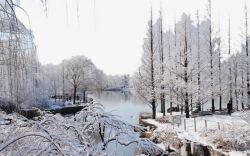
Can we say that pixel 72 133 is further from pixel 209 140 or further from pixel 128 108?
pixel 128 108

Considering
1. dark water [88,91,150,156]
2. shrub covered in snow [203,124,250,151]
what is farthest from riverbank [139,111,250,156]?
dark water [88,91,150,156]

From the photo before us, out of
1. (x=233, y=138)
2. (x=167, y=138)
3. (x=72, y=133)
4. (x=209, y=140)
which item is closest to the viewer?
(x=72, y=133)

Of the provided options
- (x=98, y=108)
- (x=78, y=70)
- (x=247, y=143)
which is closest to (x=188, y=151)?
(x=247, y=143)

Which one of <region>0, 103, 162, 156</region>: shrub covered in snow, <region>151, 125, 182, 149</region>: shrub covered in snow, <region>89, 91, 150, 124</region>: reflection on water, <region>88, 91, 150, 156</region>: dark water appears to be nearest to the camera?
<region>0, 103, 162, 156</region>: shrub covered in snow

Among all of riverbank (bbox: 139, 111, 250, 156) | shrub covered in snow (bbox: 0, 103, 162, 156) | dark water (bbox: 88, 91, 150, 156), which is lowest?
dark water (bbox: 88, 91, 150, 156)

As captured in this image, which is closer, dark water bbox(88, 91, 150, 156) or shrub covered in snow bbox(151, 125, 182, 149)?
dark water bbox(88, 91, 150, 156)

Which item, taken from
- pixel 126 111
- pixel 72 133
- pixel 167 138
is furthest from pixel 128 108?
pixel 72 133

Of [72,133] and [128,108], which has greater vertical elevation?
[72,133]

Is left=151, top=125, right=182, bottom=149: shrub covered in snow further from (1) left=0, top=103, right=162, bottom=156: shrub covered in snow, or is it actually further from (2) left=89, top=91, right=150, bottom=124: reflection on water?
(1) left=0, top=103, right=162, bottom=156: shrub covered in snow

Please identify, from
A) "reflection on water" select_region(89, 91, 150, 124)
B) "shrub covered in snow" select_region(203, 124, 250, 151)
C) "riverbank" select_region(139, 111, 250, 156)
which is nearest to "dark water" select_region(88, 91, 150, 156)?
"reflection on water" select_region(89, 91, 150, 124)

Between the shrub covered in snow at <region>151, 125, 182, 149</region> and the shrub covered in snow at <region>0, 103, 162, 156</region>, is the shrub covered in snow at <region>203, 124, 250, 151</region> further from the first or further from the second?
the shrub covered in snow at <region>0, 103, 162, 156</region>

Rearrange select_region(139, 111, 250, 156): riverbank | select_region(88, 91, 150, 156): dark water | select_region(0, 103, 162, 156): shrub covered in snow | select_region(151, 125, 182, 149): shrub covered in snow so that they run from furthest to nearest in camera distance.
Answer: select_region(151, 125, 182, 149): shrub covered in snow
select_region(139, 111, 250, 156): riverbank
select_region(88, 91, 150, 156): dark water
select_region(0, 103, 162, 156): shrub covered in snow

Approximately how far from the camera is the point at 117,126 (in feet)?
15.7

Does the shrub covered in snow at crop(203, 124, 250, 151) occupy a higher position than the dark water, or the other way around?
the shrub covered in snow at crop(203, 124, 250, 151)
